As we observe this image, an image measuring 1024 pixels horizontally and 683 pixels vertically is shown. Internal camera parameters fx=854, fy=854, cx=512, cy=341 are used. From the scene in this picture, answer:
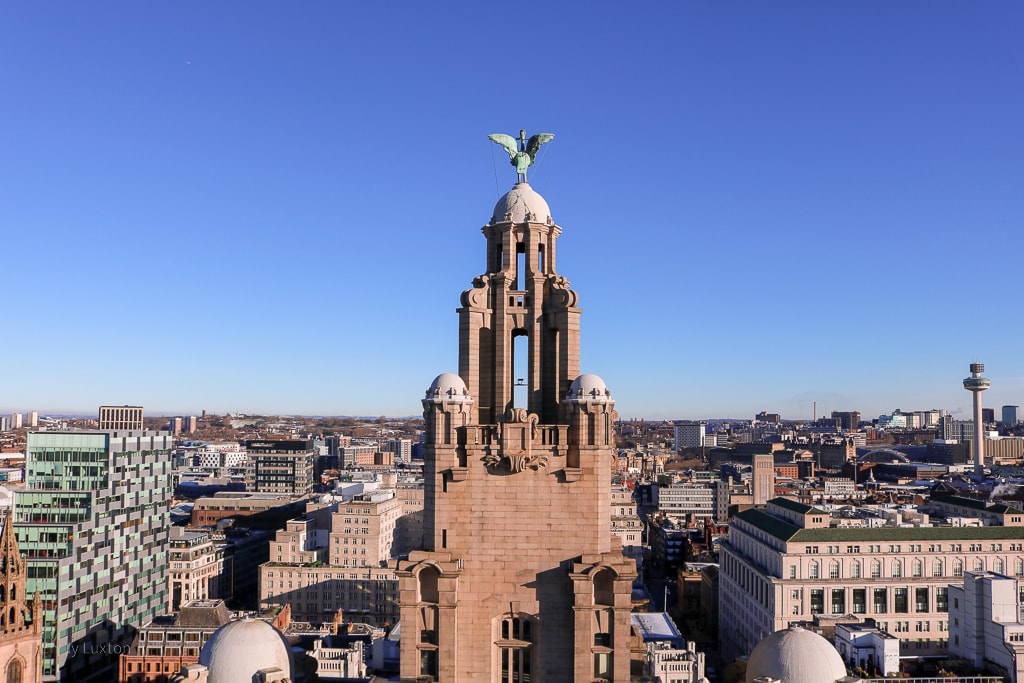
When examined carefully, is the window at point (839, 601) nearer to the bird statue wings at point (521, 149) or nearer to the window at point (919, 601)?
the window at point (919, 601)

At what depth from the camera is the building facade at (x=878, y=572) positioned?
379 feet

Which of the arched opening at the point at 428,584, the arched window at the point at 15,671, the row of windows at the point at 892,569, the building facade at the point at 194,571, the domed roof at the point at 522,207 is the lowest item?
the building facade at the point at 194,571

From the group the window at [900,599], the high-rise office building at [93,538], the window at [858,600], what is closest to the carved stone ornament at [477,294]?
the high-rise office building at [93,538]

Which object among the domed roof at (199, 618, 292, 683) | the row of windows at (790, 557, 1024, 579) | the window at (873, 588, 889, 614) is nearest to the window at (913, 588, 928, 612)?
the row of windows at (790, 557, 1024, 579)

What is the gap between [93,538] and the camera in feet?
372

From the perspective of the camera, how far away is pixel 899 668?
258 feet

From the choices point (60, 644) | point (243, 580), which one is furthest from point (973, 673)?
point (243, 580)

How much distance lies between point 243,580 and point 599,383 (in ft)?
533

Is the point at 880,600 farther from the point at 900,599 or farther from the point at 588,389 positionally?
the point at 588,389

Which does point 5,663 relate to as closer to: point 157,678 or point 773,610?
point 157,678

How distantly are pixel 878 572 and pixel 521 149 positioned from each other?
109186mm

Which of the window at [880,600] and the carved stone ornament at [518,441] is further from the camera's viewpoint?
the window at [880,600]

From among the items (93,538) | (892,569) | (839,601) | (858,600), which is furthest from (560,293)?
(892,569)

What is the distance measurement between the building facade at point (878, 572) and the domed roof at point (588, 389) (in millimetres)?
98937
